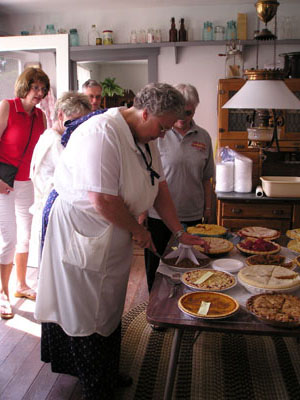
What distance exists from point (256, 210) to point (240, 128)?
2.83 feet

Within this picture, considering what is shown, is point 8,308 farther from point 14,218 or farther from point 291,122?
point 291,122

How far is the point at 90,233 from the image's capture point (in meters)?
1.74

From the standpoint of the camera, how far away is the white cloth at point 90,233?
1608 millimetres

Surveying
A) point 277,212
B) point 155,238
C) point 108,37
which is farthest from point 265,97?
point 108,37

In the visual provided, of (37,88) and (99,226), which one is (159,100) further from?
(37,88)

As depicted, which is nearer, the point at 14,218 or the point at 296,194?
the point at 14,218

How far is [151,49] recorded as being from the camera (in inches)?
189

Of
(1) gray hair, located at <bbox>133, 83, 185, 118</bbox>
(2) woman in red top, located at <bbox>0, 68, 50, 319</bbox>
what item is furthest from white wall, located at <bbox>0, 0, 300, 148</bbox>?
(1) gray hair, located at <bbox>133, 83, 185, 118</bbox>

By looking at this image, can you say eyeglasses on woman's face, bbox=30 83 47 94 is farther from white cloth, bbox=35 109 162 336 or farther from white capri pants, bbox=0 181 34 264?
white cloth, bbox=35 109 162 336

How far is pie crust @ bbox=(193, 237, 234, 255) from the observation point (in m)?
1.96

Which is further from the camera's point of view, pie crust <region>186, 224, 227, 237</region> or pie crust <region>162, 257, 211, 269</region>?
pie crust <region>186, 224, 227, 237</region>

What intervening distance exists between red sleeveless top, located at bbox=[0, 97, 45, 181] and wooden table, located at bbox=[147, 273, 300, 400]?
1771 millimetres

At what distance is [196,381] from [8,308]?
1499mm

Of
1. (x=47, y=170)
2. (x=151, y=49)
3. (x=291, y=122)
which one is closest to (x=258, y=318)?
(x=47, y=170)
